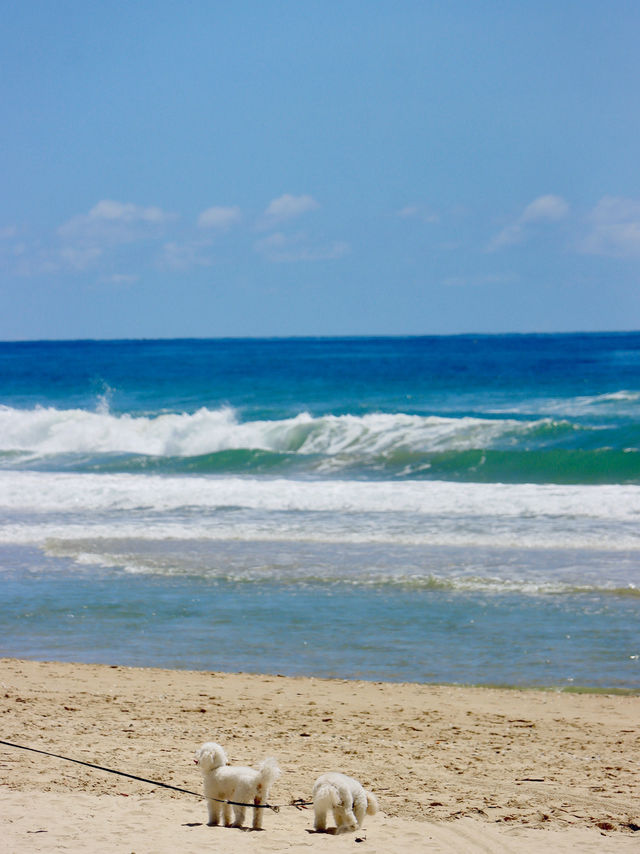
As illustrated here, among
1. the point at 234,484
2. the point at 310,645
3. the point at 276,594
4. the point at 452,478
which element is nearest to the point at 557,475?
the point at 452,478

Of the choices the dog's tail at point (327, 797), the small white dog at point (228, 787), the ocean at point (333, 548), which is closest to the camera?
the dog's tail at point (327, 797)

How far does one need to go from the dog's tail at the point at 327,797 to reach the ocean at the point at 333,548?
3127 millimetres

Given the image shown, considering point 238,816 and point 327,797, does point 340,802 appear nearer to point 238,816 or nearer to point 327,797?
point 327,797

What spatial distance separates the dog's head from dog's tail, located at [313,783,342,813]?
0.54 metres

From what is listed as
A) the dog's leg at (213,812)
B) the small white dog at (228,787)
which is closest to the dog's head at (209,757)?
the small white dog at (228,787)

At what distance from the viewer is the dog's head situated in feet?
15.5

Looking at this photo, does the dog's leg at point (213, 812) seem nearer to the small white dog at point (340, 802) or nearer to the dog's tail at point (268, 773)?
the dog's tail at point (268, 773)

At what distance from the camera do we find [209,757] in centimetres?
472

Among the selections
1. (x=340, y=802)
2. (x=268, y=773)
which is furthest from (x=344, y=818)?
(x=268, y=773)

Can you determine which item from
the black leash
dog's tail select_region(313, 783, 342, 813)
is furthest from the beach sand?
dog's tail select_region(313, 783, 342, 813)

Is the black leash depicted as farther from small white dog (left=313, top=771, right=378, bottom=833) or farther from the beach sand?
small white dog (left=313, top=771, right=378, bottom=833)

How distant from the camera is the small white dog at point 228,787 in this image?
4.72m

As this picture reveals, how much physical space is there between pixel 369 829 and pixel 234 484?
13.6m

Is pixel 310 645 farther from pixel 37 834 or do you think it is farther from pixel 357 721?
pixel 37 834
